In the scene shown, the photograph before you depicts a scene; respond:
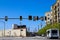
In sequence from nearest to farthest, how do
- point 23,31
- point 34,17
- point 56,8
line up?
1. point 34,17
2. point 56,8
3. point 23,31

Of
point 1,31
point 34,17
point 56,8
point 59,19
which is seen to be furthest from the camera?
point 1,31

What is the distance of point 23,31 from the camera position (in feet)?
535

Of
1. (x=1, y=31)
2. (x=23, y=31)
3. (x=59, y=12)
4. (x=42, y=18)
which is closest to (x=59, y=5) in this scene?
(x=59, y=12)

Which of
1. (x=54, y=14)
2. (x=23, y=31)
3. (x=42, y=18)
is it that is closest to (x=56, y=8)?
(x=54, y=14)

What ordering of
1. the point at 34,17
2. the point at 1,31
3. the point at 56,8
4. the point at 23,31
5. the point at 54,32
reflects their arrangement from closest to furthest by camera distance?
the point at 34,17 → the point at 54,32 → the point at 56,8 → the point at 23,31 → the point at 1,31

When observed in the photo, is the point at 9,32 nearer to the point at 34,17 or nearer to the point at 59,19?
the point at 59,19

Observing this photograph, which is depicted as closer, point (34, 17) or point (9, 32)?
point (34, 17)

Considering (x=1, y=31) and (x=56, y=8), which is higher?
(x=56, y=8)

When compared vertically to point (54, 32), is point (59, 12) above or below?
above

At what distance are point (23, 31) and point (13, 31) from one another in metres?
8.31

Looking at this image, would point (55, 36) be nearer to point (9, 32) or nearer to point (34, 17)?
point (34, 17)

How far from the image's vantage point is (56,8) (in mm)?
136125

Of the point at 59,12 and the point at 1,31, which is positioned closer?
the point at 59,12

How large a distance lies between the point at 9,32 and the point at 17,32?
5358 millimetres
